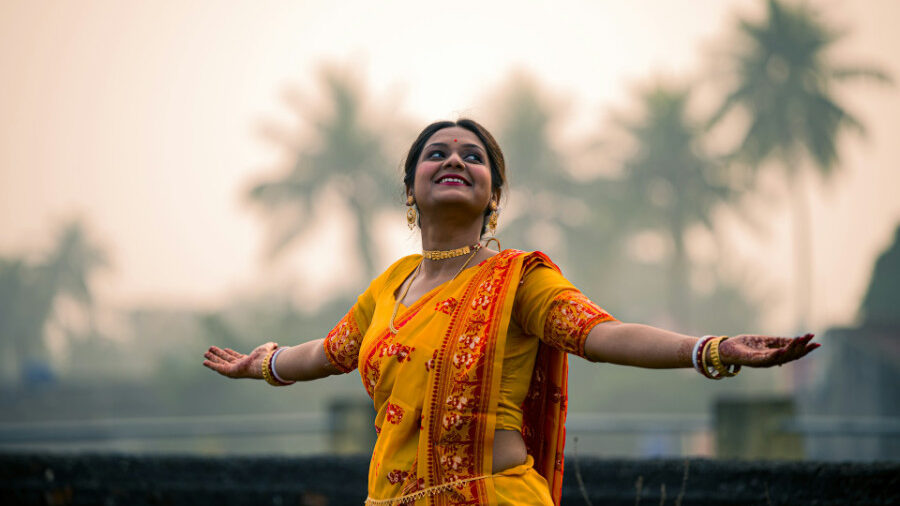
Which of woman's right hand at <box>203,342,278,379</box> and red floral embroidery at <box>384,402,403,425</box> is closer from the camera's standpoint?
red floral embroidery at <box>384,402,403,425</box>

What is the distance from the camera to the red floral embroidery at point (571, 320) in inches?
92.7

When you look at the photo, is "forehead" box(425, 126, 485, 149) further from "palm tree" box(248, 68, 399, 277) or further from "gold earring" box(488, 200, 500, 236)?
"palm tree" box(248, 68, 399, 277)

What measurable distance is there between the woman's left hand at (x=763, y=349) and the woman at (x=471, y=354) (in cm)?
16

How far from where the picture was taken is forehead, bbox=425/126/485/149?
111 inches

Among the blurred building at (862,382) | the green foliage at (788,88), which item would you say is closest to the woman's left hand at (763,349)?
the blurred building at (862,382)

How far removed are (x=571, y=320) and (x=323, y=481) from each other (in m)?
2.39

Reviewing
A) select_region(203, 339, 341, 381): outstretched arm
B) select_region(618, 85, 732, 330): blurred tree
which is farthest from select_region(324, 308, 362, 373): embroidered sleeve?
select_region(618, 85, 732, 330): blurred tree

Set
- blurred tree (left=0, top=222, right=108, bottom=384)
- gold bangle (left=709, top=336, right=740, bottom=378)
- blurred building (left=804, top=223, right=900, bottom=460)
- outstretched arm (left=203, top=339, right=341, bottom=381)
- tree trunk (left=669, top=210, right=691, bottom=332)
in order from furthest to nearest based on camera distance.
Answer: blurred tree (left=0, top=222, right=108, bottom=384)
tree trunk (left=669, top=210, right=691, bottom=332)
blurred building (left=804, top=223, right=900, bottom=460)
outstretched arm (left=203, top=339, right=341, bottom=381)
gold bangle (left=709, top=336, right=740, bottom=378)

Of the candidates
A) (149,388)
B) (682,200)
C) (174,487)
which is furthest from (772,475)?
(682,200)

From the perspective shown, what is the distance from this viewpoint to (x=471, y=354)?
98.1 inches

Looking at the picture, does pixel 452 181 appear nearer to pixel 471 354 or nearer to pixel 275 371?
pixel 471 354

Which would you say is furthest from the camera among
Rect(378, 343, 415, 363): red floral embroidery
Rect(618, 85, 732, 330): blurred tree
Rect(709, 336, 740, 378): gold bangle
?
Rect(618, 85, 732, 330): blurred tree

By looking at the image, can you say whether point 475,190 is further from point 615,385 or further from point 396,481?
point 615,385

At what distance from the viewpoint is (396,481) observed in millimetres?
2555
